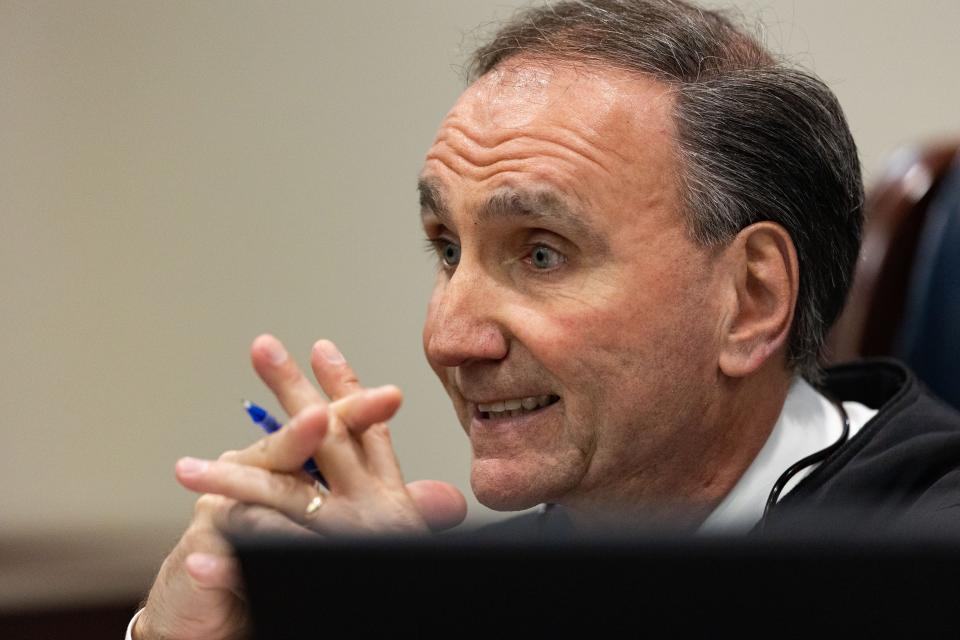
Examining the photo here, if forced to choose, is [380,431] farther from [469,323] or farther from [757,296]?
[757,296]

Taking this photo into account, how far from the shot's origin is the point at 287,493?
1.15 meters

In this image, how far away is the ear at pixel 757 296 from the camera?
5.23ft

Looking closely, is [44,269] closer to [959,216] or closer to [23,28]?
[23,28]

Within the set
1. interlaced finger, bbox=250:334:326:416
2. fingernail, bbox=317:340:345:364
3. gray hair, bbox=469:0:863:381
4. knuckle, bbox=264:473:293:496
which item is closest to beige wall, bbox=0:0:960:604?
gray hair, bbox=469:0:863:381

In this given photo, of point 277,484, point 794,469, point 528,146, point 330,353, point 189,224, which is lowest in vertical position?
point 794,469

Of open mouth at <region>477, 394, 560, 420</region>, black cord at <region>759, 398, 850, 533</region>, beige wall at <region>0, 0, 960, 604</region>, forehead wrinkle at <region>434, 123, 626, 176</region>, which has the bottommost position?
black cord at <region>759, 398, 850, 533</region>

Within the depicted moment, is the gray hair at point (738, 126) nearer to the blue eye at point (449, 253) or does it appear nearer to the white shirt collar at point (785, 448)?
the white shirt collar at point (785, 448)

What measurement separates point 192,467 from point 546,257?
21.9 inches

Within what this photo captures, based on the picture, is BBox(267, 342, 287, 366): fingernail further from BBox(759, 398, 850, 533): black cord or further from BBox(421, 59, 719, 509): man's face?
BBox(759, 398, 850, 533): black cord

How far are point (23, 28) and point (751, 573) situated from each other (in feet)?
11.2

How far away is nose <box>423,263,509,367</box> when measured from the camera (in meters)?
1.51

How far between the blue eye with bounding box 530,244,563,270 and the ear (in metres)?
0.22

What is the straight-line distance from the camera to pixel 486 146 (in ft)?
5.17

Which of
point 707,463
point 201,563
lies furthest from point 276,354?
point 707,463
